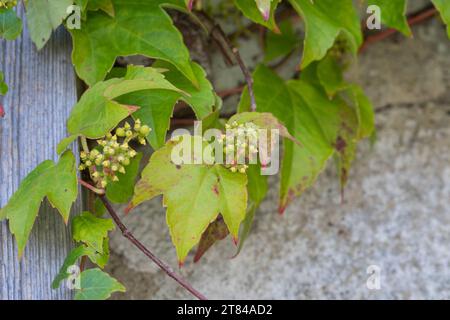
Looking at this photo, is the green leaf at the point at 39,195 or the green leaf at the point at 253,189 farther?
the green leaf at the point at 253,189

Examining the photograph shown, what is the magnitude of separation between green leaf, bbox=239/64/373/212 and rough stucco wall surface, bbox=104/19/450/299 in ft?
0.65

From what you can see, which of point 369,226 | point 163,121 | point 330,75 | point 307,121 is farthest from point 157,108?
point 369,226

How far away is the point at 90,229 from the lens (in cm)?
98

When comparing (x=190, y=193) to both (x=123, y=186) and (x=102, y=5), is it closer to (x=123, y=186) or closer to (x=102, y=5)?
(x=123, y=186)

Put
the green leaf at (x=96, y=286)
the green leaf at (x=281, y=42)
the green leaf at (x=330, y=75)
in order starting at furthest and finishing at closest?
the green leaf at (x=281, y=42) → the green leaf at (x=330, y=75) → the green leaf at (x=96, y=286)

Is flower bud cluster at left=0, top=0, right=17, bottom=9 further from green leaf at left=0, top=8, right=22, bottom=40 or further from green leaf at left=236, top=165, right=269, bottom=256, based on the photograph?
green leaf at left=236, top=165, right=269, bottom=256

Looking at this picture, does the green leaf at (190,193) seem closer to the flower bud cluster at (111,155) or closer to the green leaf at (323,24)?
the flower bud cluster at (111,155)

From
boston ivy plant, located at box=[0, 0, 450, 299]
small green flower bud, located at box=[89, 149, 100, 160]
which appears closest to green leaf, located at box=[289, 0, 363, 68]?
boston ivy plant, located at box=[0, 0, 450, 299]

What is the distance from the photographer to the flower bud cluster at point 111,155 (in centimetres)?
96

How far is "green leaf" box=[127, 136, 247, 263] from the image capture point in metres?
0.95

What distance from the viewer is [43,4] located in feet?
3.38

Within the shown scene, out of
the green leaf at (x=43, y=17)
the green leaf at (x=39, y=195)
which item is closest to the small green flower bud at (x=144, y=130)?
the green leaf at (x=39, y=195)

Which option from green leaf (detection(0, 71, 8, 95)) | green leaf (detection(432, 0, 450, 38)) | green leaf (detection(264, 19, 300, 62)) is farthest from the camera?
green leaf (detection(264, 19, 300, 62))

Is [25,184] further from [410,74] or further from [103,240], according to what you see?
[410,74]
